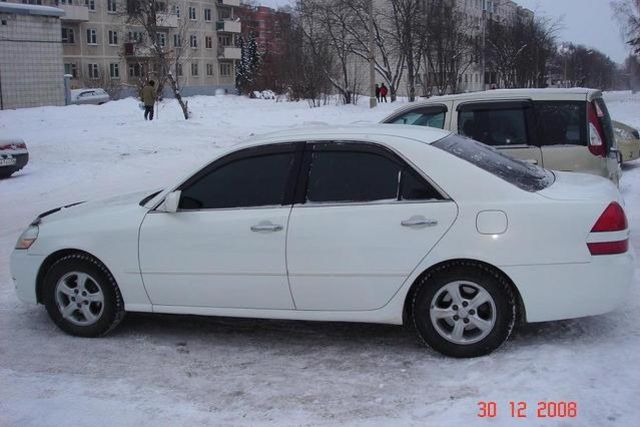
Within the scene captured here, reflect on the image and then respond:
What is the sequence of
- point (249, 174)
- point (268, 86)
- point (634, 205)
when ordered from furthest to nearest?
point (268, 86) → point (634, 205) → point (249, 174)

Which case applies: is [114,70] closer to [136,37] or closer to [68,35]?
[68,35]

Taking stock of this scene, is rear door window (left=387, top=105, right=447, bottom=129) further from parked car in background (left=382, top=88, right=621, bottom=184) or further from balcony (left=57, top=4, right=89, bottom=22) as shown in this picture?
balcony (left=57, top=4, right=89, bottom=22)

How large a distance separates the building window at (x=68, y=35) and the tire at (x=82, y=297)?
57.4 m

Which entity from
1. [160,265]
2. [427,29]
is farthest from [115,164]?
[427,29]

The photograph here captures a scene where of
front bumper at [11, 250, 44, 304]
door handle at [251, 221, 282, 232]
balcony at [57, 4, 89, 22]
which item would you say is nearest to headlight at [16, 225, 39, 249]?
front bumper at [11, 250, 44, 304]

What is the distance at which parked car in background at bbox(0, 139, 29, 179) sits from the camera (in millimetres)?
14141

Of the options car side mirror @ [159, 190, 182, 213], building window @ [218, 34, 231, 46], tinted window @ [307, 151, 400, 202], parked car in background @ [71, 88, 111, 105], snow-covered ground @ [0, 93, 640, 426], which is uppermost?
building window @ [218, 34, 231, 46]

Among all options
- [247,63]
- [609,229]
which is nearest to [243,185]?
[609,229]

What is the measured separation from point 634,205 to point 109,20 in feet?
187

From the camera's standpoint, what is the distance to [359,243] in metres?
4.71

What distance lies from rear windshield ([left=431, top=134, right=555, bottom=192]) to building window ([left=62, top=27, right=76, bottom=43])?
5830cm

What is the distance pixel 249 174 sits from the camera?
202 inches

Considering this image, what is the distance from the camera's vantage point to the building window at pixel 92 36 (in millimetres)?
59344

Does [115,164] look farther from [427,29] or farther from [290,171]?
[427,29]
